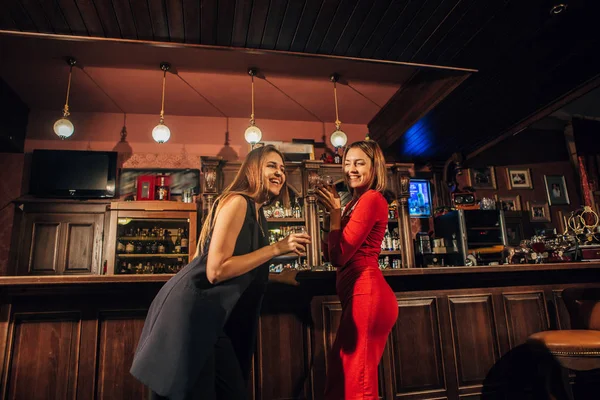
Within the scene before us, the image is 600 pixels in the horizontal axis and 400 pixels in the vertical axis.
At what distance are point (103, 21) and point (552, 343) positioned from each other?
4.07 m

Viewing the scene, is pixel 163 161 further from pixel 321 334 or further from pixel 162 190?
pixel 321 334

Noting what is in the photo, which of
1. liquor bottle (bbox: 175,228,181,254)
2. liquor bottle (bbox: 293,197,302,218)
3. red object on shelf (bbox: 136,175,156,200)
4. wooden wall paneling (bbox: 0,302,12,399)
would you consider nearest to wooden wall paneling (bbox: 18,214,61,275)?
red object on shelf (bbox: 136,175,156,200)

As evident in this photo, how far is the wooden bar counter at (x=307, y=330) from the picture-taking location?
7.13ft

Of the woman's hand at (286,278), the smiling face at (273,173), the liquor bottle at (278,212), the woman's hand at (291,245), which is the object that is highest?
the liquor bottle at (278,212)

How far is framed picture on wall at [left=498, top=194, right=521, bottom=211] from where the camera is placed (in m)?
6.95

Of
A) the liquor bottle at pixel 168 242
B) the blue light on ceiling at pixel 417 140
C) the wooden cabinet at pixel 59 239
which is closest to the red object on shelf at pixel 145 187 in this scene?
the liquor bottle at pixel 168 242

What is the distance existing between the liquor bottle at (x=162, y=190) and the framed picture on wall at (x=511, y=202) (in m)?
5.55

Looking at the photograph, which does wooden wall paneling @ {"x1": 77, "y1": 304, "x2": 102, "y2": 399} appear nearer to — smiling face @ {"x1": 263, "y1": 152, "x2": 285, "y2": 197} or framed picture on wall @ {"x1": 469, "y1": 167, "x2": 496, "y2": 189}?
smiling face @ {"x1": 263, "y1": 152, "x2": 285, "y2": 197}

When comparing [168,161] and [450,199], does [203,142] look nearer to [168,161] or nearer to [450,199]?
[168,161]

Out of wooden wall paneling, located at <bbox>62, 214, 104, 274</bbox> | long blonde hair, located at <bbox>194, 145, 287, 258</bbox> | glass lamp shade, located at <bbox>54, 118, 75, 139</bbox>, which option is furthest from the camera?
wooden wall paneling, located at <bbox>62, 214, 104, 274</bbox>

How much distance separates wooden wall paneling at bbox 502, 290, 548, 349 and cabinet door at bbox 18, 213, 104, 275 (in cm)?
495

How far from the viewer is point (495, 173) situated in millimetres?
7078

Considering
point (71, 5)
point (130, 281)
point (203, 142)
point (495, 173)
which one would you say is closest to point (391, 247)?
point (495, 173)

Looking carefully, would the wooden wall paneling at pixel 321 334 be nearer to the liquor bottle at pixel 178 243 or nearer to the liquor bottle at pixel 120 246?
the liquor bottle at pixel 178 243
